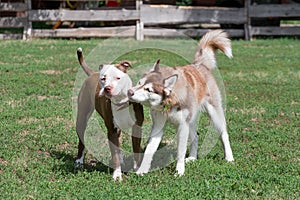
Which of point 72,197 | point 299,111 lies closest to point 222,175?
point 72,197

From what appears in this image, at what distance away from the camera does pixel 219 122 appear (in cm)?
684

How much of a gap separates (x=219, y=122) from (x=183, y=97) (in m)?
1.16

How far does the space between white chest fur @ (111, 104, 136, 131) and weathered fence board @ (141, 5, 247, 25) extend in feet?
46.2

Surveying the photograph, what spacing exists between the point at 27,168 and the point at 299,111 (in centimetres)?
527

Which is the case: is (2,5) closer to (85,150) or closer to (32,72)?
(32,72)

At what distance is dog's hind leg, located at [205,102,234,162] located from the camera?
672 cm

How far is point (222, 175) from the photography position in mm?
5977

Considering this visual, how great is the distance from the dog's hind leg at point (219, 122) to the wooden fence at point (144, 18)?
1220cm

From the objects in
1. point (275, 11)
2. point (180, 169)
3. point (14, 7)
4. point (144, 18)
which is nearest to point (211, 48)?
point (180, 169)

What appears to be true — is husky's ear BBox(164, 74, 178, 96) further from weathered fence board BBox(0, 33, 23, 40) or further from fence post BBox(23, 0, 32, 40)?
weathered fence board BBox(0, 33, 23, 40)

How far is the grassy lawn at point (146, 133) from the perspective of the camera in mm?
5492

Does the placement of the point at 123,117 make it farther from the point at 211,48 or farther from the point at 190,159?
the point at 211,48

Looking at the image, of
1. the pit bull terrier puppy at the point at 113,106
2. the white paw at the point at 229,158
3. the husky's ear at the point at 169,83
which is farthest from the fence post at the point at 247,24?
the husky's ear at the point at 169,83

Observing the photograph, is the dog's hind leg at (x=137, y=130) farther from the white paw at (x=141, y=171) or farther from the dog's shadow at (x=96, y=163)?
the white paw at (x=141, y=171)
